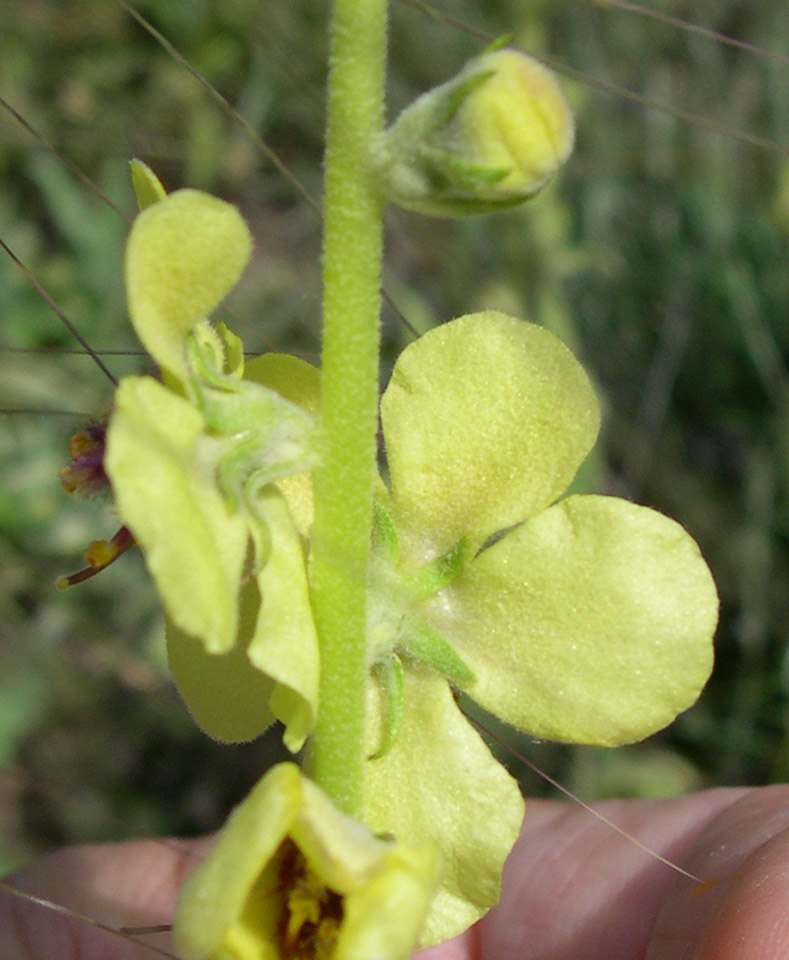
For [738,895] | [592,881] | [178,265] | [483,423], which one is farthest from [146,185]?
[592,881]

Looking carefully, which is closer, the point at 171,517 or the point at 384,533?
the point at 171,517

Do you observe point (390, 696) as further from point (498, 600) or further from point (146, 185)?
point (146, 185)

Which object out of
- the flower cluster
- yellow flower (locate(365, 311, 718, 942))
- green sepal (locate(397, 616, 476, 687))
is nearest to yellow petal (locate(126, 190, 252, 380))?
the flower cluster

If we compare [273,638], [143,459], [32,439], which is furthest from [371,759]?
[32,439]

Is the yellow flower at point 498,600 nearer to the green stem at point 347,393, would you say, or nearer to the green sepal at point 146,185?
the green stem at point 347,393

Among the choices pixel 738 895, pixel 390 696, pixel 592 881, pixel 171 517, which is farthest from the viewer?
pixel 592 881

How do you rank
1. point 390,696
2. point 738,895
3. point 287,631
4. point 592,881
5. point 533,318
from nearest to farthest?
point 287,631, point 390,696, point 738,895, point 592,881, point 533,318

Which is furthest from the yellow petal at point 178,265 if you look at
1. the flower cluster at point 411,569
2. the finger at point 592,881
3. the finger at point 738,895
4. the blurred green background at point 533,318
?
the blurred green background at point 533,318
